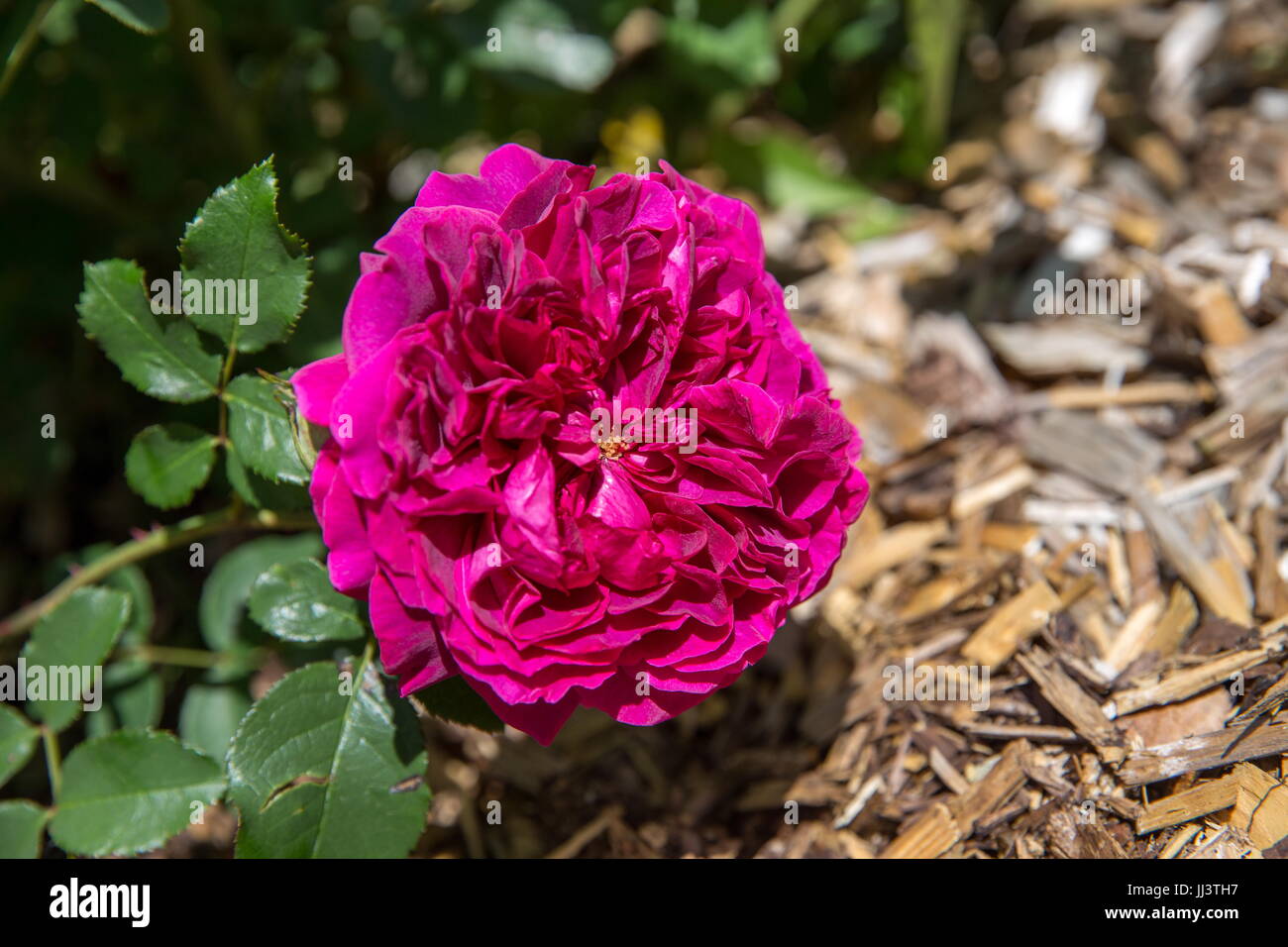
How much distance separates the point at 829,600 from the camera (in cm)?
221

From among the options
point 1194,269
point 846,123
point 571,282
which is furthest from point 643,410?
point 846,123

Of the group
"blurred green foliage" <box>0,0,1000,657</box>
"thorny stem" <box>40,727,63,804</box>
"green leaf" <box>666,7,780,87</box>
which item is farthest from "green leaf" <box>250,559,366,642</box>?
"green leaf" <box>666,7,780,87</box>

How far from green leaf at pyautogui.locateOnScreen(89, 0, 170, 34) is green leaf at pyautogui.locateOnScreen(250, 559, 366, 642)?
890mm

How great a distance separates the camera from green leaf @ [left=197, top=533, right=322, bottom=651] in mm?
2062

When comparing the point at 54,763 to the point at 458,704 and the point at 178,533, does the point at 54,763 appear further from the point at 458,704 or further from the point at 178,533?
the point at 458,704

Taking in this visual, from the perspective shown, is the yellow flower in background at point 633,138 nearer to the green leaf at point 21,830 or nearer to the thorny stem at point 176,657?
the thorny stem at point 176,657

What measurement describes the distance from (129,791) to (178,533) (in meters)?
0.43

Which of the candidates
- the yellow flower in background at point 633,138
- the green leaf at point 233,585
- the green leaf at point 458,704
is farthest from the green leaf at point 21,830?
the yellow flower in background at point 633,138

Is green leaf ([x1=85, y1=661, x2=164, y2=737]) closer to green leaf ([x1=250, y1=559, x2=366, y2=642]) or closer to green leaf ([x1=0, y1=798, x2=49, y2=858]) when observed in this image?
green leaf ([x1=0, y1=798, x2=49, y2=858])

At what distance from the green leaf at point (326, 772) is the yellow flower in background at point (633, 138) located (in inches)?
74.2

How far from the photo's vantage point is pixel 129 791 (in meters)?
1.69

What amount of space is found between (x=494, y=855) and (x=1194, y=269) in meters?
2.01

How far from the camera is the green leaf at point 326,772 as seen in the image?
150 cm

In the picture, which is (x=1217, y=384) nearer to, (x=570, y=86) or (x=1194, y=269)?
(x=1194, y=269)
